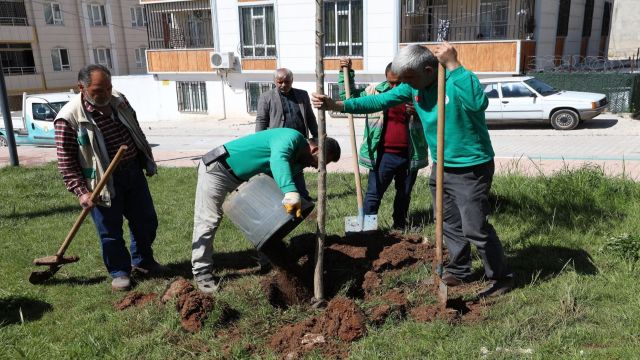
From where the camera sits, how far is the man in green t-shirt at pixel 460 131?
132 inches

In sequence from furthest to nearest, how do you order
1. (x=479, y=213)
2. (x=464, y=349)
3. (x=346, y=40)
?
(x=346, y=40)
(x=479, y=213)
(x=464, y=349)

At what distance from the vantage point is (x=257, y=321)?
3.59 metres

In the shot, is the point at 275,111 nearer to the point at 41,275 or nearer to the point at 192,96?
the point at 41,275

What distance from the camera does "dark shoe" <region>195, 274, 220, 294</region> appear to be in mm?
4145

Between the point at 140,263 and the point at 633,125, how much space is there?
1387cm

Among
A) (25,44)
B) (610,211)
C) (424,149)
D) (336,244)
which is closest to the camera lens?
(336,244)

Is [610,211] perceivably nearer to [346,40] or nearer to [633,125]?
[633,125]

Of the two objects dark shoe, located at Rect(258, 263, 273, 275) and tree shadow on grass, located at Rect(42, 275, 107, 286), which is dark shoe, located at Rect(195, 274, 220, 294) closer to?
dark shoe, located at Rect(258, 263, 273, 275)

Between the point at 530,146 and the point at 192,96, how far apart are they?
49.9ft

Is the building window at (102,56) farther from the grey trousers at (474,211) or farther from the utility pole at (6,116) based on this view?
the grey trousers at (474,211)

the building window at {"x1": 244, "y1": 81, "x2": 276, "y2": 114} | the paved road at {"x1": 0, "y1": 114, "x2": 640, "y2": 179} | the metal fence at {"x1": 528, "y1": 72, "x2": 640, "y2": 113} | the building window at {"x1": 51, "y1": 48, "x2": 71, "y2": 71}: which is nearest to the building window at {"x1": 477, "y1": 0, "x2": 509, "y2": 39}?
the metal fence at {"x1": 528, "y1": 72, "x2": 640, "y2": 113}

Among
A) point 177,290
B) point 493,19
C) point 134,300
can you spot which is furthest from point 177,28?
point 177,290

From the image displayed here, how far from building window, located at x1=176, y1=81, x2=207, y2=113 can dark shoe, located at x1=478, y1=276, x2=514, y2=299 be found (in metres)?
19.8

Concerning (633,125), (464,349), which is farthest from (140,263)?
(633,125)
